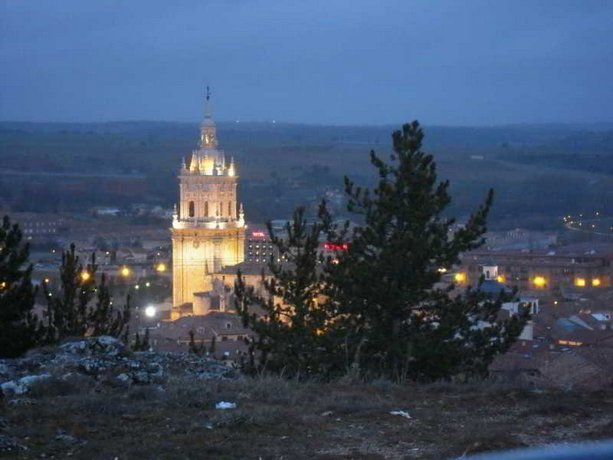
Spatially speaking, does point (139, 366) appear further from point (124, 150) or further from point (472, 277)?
point (124, 150)

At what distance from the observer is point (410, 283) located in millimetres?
15258

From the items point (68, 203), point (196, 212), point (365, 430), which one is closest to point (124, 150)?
point (68, 203)

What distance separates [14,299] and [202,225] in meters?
A: 33.6

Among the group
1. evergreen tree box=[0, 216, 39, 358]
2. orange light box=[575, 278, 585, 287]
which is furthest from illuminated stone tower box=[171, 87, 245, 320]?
evergreen tree box=[0, 216, 39, 358]

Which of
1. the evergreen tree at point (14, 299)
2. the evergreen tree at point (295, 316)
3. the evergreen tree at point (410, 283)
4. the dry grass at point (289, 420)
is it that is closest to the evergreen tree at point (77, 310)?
the evergreen tree at point (14, 299)

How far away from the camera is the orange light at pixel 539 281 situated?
Result: 196ft

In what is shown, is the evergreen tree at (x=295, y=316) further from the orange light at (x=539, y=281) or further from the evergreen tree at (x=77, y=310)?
the orange light at (x=539, y=281)

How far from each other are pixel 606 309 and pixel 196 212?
15.9 meters

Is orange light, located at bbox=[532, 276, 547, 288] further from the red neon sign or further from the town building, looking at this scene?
the red neon sign

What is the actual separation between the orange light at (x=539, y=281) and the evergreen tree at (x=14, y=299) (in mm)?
44537

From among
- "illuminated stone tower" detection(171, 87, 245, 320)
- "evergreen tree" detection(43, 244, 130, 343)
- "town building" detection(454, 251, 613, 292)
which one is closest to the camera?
"evergreen tree" detection(43, 244, 130, 343)

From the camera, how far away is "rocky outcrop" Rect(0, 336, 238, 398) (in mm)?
9133

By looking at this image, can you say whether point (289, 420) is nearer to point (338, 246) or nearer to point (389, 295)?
point (389, 295)

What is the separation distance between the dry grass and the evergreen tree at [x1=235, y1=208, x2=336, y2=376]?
4.68m
